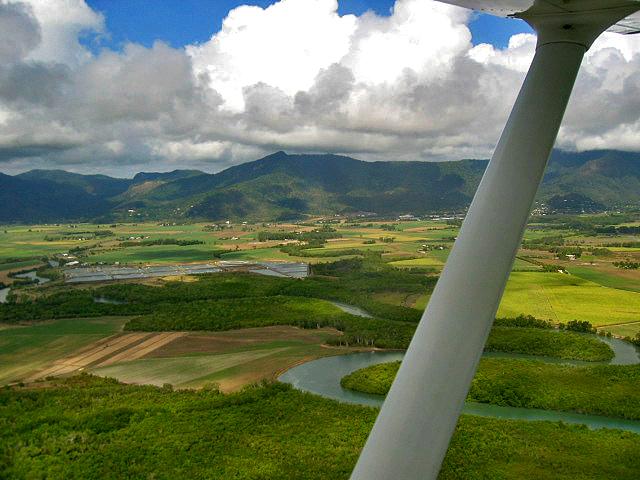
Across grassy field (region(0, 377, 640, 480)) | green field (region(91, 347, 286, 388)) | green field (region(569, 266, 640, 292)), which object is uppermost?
green field (region(569, 266, 640, 292))

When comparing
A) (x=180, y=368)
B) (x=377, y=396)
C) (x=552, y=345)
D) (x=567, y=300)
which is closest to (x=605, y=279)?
(x=567, y=300)

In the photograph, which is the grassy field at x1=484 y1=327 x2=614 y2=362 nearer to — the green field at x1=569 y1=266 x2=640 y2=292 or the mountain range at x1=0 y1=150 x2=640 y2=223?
the green field at x1=569 y1=266 x2=640 y2=292

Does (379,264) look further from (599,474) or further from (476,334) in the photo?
(476,334)

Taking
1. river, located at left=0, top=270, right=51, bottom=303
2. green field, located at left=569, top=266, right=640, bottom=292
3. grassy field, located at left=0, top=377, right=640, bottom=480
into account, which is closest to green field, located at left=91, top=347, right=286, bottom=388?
grassy field, located at left=0, top=377, right=640, bottom=480

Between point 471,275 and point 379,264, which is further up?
point 471,275

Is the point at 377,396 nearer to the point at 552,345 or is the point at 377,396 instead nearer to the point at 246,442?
the point at 246,442

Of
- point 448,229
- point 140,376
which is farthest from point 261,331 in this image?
point 448,229
